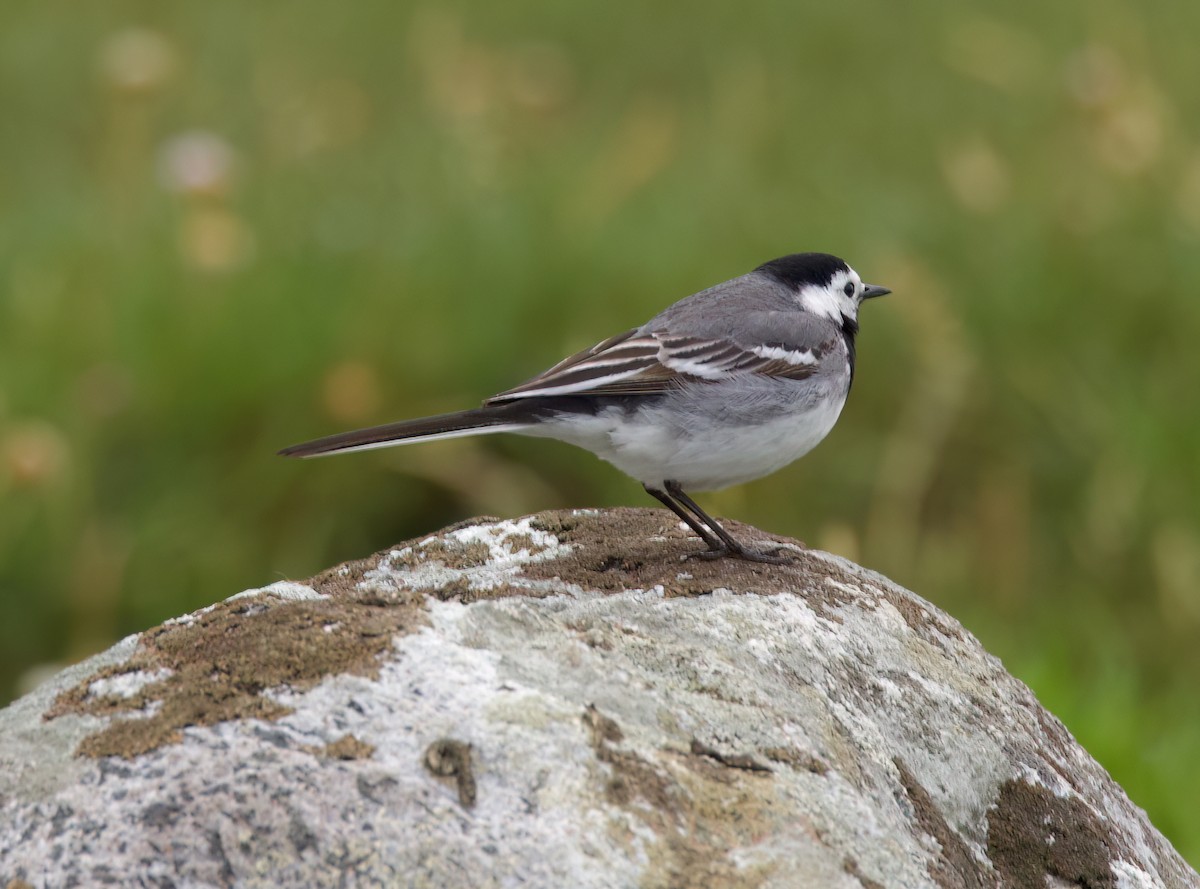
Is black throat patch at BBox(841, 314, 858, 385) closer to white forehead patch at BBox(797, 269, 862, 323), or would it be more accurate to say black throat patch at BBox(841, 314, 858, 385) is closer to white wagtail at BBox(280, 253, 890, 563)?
white forehead patch at BBox(797, 269, 862, 323)

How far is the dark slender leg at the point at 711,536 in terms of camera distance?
4.20 metres

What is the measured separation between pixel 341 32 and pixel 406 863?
14.8 meters

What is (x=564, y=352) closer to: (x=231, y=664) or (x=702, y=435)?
(x=702, y=435)

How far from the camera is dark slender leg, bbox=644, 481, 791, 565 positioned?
420cm

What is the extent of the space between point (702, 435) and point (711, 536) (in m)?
0.35

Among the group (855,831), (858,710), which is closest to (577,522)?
(858,710)

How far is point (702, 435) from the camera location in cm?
470

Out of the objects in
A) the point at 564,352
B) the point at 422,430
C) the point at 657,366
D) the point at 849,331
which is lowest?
the point at 564,352

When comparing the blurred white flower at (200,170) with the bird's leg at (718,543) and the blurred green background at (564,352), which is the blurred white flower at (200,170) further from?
the bird's leg at (718,543)

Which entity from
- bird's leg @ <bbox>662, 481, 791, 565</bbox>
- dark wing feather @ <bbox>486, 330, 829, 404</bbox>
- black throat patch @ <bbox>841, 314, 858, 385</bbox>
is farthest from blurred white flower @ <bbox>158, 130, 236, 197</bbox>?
bird's leg @ <bbox>662, 481, 791, 565</bbox>

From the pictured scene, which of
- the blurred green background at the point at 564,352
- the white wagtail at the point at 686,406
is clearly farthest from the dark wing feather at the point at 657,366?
the blurred green background at the point at 564,352

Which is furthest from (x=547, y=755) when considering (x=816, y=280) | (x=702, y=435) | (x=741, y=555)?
(x=816, y=280)

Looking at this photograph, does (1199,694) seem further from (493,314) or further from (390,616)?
(390,616)

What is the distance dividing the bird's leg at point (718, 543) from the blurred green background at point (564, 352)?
0.47 metres
